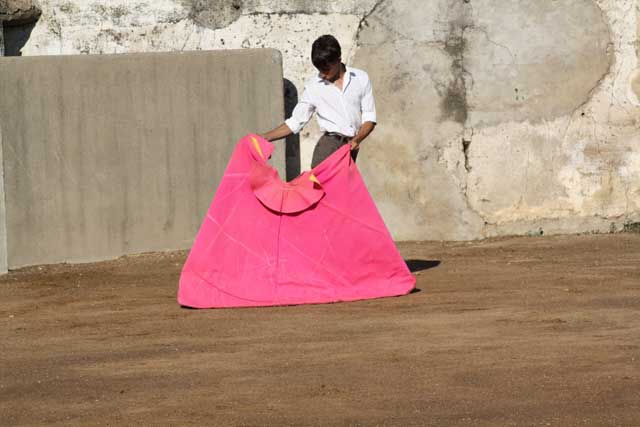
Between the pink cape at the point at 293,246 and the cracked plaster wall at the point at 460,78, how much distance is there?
9.75 ft

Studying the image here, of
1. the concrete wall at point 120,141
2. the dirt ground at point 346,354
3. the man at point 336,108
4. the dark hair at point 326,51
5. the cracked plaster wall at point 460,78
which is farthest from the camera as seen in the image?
the cracked plaster wall at point 460,78

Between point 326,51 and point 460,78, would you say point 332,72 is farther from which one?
point 460,78

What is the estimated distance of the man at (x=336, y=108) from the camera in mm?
9805

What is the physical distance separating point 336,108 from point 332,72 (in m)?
0.24

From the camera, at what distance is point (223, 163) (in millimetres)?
12305

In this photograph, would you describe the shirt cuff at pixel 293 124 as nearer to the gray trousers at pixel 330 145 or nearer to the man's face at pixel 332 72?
the gray trousers at pixel 330 145

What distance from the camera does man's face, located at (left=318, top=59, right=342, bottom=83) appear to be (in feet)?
32.0

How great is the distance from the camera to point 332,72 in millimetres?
9773

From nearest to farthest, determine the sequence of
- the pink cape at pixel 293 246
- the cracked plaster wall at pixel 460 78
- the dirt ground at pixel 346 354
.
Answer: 1. the dirt ground at pixel 346 354
2. the pink cape at pixel 293 246
3. the cracked plaster wall at pixel 460 78

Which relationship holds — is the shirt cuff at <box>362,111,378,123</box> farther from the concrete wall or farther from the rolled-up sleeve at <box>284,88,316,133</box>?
the concrete wall

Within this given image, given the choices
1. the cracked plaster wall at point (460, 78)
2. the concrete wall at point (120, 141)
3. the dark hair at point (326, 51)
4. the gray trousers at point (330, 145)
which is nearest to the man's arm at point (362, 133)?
the gray trousers at point (330, 145)

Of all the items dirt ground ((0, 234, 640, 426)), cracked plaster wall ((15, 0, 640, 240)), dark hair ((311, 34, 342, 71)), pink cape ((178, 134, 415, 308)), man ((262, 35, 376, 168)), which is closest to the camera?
dirt ground ((0, 234, 640, 426))

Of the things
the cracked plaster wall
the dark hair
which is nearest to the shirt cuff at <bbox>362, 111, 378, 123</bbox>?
the dark hair

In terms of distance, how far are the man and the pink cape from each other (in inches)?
10.5
